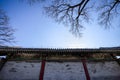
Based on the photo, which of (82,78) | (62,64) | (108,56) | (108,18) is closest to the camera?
(82,78)

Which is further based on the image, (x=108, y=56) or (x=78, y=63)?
(x=108, y=56)

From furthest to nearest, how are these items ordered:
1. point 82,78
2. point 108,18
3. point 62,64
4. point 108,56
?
point 108,18 < point 108,56 < point 62,64 < point 82,78

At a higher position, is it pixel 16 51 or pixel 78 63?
pixel 16 51

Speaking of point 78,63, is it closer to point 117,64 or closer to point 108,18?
point 117,64

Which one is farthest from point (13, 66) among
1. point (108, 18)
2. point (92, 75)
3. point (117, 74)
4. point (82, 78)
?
point (108, 18)

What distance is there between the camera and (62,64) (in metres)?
8.45

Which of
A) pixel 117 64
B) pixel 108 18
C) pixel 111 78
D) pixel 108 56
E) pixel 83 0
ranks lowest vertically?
pixel 111 78

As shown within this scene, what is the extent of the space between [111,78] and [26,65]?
640 centimetres

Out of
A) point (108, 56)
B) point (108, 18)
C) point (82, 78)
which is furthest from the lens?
point (108, 18)

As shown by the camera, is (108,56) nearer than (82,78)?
No

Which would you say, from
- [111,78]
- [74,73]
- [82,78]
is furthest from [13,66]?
[111,78]

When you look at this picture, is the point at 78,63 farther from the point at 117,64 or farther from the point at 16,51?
the point at 16,51

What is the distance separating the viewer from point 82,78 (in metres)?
7.77

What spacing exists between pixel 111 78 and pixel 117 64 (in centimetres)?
145
